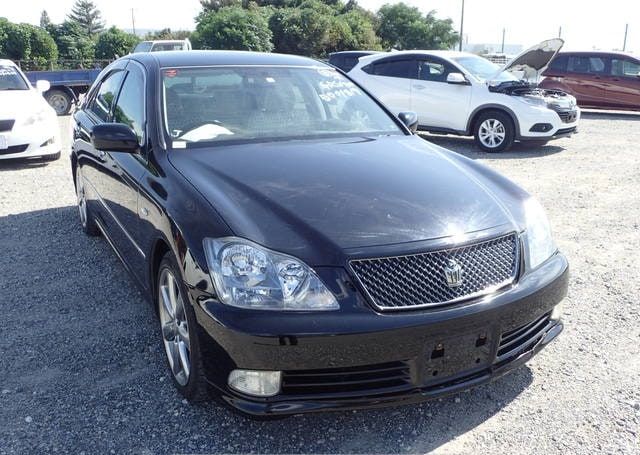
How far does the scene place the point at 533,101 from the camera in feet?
31.5

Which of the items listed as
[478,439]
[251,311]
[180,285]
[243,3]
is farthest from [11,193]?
[243,3]

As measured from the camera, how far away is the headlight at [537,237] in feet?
9.05

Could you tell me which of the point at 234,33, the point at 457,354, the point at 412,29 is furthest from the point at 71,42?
the point at 457,354

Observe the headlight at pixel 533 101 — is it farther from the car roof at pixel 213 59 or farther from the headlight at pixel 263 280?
the headlight at pixel 263 280

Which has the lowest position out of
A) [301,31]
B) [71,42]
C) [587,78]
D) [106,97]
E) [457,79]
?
[587,78]

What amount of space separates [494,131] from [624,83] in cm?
711

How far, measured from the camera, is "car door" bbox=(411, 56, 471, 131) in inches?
395

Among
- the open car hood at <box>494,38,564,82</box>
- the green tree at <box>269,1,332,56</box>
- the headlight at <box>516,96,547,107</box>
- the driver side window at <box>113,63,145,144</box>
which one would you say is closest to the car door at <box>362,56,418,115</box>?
the open car hood at <box>494,38,564,82</box>

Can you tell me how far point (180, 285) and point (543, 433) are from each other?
5.66 ft

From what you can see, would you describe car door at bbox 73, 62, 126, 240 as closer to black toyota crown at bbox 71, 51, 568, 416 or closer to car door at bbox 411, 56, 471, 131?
black toyota crown at bbox 71, 51, 568, 416

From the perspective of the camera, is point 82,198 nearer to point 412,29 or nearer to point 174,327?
point 174,327

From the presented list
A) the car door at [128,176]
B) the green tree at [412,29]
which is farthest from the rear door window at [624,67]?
the green tree at [412,29]

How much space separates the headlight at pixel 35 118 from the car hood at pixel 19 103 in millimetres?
50

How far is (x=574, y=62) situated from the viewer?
49.9 ft
